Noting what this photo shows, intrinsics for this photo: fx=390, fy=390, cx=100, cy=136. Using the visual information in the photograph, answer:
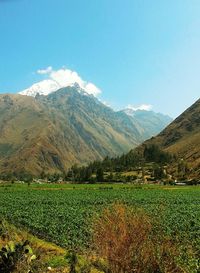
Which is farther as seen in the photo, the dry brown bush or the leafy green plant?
the leafy green plant

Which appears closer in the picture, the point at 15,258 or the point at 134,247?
the point at 134,247

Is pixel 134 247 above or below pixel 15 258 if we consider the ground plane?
above

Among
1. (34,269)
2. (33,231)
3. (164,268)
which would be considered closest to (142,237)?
(164,268)

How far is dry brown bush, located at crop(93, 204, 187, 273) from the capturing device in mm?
15203

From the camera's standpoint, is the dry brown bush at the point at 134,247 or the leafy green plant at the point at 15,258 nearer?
the dry brown bush at the point at 134,247

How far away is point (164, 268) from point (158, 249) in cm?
72

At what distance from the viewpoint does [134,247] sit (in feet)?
52.1

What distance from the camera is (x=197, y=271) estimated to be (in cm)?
1291

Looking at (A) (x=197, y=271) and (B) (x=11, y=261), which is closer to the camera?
(A) (x=197, y=271)

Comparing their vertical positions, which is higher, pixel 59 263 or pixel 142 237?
Result: pixel 142 237

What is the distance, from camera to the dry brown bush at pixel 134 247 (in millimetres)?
15203

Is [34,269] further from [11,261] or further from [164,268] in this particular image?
[164,268]

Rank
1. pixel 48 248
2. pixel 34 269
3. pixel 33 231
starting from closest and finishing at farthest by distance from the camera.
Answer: pixel 34 269 → pixel 48 248 → pixel 33 231

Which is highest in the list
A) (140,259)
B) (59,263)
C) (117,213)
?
(117,213)
